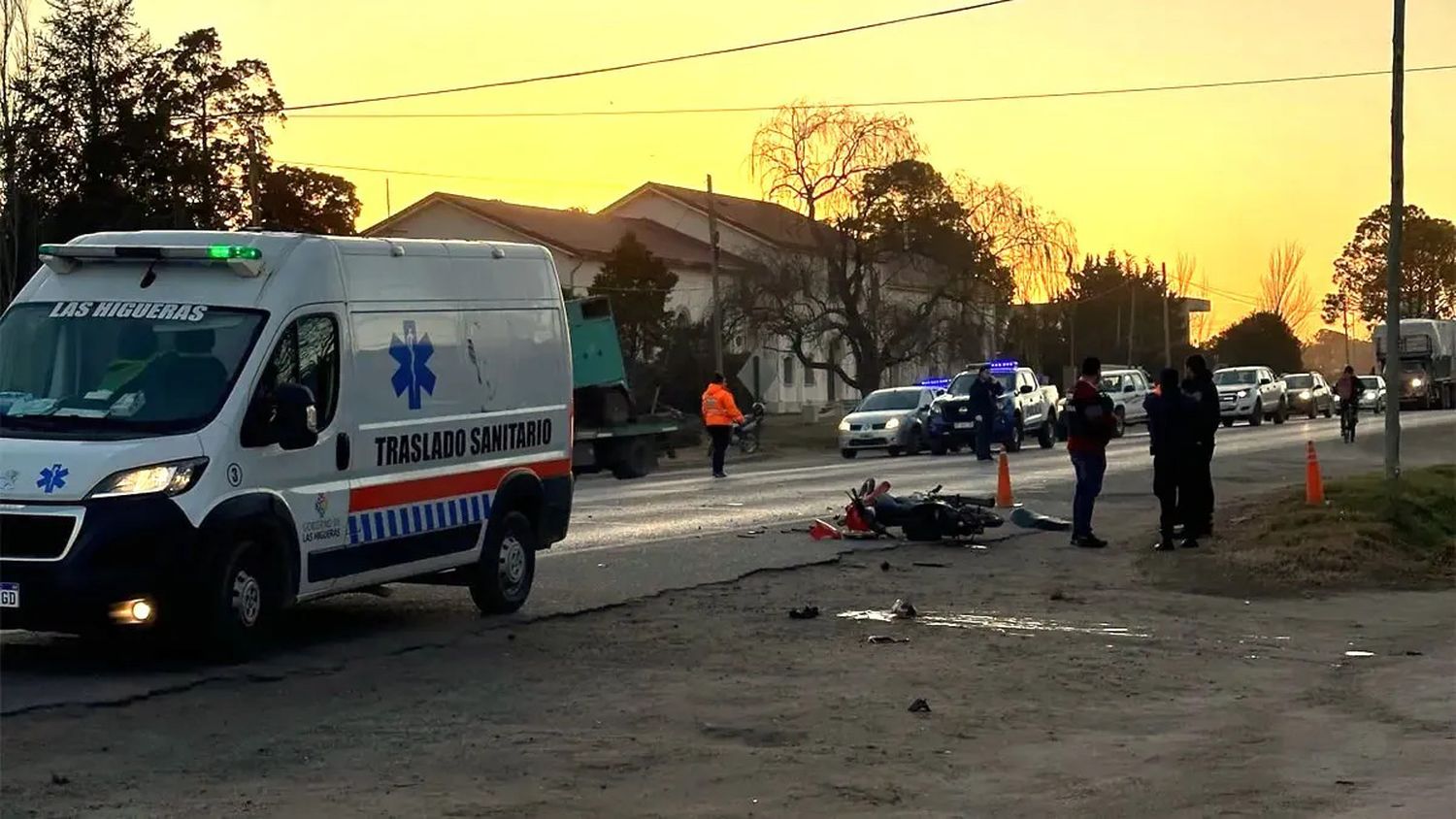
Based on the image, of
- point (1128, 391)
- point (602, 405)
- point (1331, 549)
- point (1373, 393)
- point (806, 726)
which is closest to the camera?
point (806, 726)

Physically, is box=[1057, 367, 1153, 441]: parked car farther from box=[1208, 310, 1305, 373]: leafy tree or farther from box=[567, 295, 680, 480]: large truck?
box=[1208, 310, 1305, 373]: leafy tree

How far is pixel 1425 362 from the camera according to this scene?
2840 inches

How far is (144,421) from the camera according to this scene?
10.2 m

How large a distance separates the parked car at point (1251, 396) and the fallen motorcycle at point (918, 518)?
36.9 m

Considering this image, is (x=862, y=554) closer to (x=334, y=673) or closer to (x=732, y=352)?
(x=334, y=673)

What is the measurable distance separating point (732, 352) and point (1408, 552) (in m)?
52.1

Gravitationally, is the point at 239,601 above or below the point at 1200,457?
below

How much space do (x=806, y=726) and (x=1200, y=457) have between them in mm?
10213

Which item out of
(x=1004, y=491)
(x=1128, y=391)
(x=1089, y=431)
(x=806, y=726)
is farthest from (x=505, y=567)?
(x=1128, y=391)

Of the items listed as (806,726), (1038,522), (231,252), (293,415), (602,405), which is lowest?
(806,726)

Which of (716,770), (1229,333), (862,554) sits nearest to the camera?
(716,770)

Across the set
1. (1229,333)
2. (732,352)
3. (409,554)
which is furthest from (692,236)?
(409,554)

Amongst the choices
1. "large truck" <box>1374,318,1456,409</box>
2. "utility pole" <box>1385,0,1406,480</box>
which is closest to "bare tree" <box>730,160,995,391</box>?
"large truck" <box>1374,318,1456,409</box>

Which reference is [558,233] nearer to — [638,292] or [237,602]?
[638,292]
